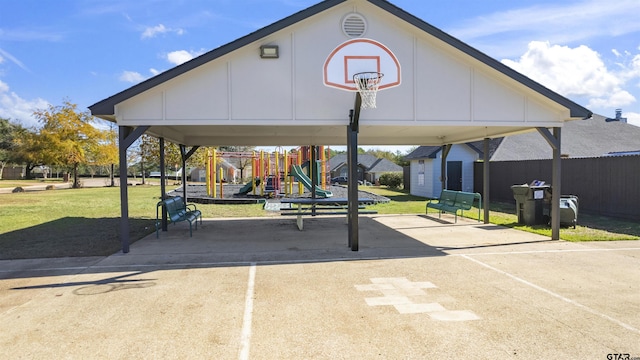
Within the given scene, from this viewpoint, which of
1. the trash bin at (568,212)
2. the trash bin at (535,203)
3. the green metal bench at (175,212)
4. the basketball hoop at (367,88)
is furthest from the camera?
the trash bin at (535,203)

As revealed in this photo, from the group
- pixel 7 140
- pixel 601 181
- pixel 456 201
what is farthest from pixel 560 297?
Answer: pixel 7 140

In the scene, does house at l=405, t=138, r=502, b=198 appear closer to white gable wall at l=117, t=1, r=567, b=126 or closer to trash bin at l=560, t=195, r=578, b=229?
trash bin at l=560, t=195, r=578, b=229

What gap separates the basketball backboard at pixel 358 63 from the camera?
8.18 metres

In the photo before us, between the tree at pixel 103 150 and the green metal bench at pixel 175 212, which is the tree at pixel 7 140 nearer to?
the tree at pixel 103 150

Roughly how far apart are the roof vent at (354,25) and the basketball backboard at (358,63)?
15 cm

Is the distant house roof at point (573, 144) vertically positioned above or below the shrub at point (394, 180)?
above

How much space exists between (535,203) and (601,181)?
4.40 meters

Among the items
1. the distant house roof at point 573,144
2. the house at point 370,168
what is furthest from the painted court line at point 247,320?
the house at point 370,168

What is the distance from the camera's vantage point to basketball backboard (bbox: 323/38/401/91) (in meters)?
8.18

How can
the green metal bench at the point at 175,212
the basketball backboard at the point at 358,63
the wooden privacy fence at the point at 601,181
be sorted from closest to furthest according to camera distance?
the basketball backboard at the point at 358,63, the green metal bench at the point at 175,212, the wooden privacy fence at the point at 601,181

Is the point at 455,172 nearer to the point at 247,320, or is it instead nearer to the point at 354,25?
the point at 354,25

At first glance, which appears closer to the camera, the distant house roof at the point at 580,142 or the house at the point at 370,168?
the distant house roof at the point at 580,142

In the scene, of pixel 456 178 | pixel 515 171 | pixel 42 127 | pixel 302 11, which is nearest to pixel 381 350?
pixel 302 11

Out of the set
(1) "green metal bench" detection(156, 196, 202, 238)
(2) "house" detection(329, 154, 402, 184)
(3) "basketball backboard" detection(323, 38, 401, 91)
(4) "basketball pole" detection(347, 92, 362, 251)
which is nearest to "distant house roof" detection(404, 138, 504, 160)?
A: (3) "basketball backboard" detection(323, 38, 401, 91)
